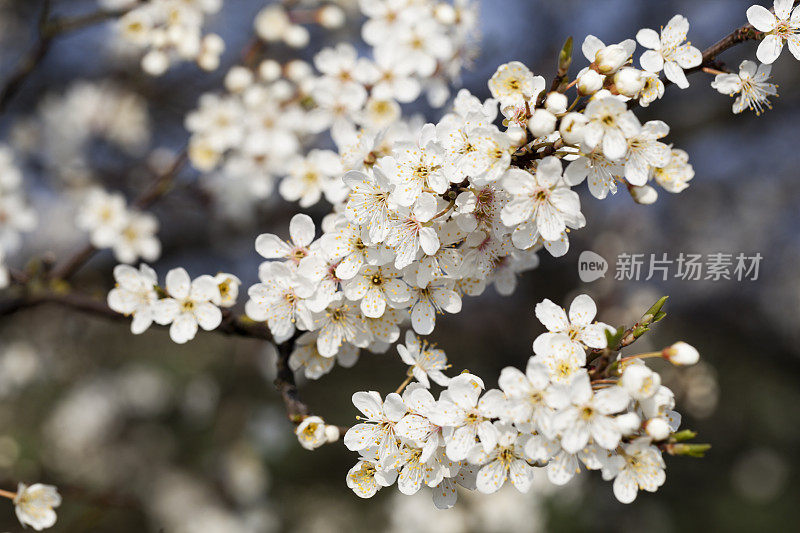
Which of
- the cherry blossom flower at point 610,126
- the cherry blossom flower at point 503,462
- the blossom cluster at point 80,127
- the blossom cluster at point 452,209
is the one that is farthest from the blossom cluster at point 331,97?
the blossom cluster at point 80,127

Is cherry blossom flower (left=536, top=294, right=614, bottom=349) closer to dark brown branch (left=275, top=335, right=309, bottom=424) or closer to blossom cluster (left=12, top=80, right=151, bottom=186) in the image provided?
dark brown branch (left=275, top=335, right=309, bottom=424)

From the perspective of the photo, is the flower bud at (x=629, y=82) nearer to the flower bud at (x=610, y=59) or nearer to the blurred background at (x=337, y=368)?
the flower bud at (x=610, y=59)

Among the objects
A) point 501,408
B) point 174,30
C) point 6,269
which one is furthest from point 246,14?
point 501,408

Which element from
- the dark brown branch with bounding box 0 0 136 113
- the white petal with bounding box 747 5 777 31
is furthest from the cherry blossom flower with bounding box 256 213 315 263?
the dark brown branch with bounding box 0 0 136 113

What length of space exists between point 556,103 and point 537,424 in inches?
26.8

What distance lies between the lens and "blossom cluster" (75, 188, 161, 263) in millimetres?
2812

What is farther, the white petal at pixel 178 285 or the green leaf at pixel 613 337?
the white petal at pixel 178 285

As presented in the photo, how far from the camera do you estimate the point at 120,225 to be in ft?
9.22

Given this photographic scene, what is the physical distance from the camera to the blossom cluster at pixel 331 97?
2.19 meters

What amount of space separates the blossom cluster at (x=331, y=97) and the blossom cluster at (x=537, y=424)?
0.71 meters

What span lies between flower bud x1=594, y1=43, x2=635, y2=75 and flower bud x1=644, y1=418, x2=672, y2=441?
2.56ft

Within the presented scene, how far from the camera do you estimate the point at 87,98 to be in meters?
4.32

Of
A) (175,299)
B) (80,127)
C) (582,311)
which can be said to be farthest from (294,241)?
(80,127)

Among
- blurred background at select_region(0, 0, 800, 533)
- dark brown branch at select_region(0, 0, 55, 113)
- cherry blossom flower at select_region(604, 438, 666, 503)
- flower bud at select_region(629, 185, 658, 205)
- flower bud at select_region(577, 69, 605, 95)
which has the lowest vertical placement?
blurred background at select_region(0, 0, 800, 533)
